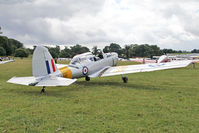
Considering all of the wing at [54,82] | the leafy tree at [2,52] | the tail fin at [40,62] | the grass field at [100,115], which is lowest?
the grass field at [100,115]

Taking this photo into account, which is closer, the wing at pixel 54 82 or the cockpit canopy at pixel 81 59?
the wing at pixel 54 82

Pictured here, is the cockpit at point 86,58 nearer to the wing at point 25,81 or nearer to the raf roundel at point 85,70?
the raf roundel at point 85,70

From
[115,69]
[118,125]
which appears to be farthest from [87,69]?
[118,125]

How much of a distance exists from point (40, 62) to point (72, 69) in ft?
6.69

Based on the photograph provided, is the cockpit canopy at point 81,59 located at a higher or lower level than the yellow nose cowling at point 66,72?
higher

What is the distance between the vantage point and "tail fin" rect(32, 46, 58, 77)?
7.26 m

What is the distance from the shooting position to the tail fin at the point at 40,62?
7.26 m

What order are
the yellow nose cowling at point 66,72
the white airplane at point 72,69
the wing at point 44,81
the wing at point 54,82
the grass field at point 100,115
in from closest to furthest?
the grass field at point 100,115 → the wing at point 54,82 → the wing at point 44,81 → the white airplane at point 72,69 → the yellow nose cowling at point 66,72

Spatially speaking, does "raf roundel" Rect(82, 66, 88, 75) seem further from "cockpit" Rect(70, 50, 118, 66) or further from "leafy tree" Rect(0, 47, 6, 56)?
"leafy tree" Rect(0, 47, 6, 56)

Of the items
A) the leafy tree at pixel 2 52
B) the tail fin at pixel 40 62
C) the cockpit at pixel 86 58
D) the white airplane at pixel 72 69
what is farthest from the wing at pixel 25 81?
the leafy tree at pixel 2 52

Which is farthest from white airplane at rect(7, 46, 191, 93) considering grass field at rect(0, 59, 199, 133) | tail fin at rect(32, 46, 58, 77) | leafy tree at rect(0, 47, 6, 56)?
leafy tree at rect(0, 47, 6, 56)

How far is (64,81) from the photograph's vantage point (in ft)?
21.9

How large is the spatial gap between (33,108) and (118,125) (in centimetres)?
249

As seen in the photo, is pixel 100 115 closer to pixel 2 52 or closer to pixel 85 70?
pixel 85 70
